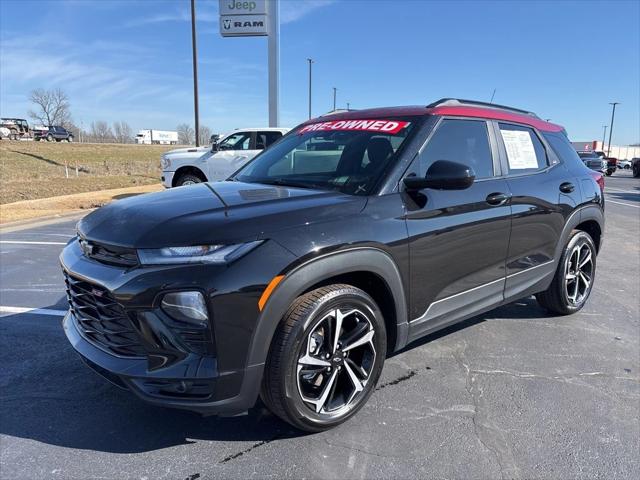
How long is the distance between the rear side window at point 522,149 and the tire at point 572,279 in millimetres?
852

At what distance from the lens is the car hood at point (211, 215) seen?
228cm

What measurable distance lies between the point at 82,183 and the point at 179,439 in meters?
20.1

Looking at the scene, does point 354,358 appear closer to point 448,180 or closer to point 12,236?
point 448,180

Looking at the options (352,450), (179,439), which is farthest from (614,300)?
(179,439)

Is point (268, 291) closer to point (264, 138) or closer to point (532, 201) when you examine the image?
point (532, 201)

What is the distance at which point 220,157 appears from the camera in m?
12.3

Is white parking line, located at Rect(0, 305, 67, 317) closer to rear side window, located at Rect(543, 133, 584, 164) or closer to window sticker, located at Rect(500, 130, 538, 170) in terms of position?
window sticker, located at Rect(500, 130, 538, 170)

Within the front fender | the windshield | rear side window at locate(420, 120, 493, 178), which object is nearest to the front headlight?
the front fender

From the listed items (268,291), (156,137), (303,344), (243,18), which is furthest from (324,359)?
(156,137)

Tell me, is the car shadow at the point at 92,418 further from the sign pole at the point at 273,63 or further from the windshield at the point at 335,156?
the sign pole at the point at 273,63

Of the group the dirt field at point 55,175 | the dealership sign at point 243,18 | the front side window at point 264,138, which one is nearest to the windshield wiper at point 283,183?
the front side window at point 264,138

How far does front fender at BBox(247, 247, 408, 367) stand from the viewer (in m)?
2.27

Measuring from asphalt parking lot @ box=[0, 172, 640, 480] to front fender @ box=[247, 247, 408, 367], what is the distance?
64 cm

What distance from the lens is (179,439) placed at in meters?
2.61
